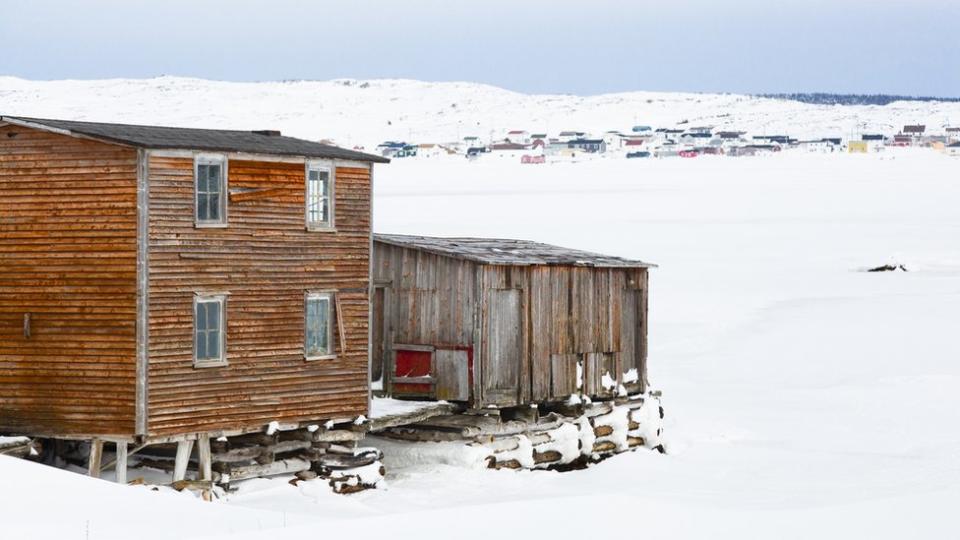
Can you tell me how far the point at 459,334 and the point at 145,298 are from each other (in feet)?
26.3

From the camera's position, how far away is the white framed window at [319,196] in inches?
1138

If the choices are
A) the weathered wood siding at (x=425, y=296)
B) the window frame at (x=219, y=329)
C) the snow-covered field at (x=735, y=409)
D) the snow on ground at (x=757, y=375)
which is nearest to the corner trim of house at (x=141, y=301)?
the window frame at (x=219, y=329)

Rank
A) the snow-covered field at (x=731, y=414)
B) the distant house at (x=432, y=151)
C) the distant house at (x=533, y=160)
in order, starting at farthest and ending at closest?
the distant house at (x=432, y=151) → the distant house at (x=533, y=160) → the snow-covered field at (x=731, y=414)

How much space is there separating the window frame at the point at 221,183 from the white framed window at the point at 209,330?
120cm

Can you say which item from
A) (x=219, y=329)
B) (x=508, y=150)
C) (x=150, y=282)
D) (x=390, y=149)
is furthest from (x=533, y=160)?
(x=150, y=282)

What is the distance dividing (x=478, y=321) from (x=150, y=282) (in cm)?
795

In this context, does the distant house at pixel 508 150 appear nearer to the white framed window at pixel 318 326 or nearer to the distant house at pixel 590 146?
the distant house at pixel 590 146

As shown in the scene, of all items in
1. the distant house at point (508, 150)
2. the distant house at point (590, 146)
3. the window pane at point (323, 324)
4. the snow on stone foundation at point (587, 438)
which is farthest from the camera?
the distant house at point (590, 146)

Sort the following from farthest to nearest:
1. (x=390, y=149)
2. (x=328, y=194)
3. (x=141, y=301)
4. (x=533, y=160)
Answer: (x=390, y=149) < (x=533, y=160) < (x=328, y=194) < (x=141, y=301)

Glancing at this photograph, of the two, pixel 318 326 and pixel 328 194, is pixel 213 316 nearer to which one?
pixel 318 326

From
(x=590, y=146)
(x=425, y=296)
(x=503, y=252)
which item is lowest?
(x=425, y=296)

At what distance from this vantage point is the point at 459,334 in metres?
32.2

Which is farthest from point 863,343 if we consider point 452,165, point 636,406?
point 452,165

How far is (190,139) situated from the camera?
27.5m
